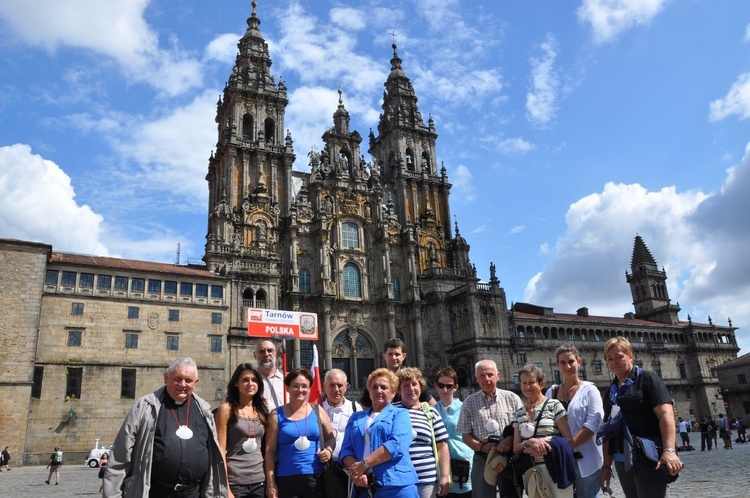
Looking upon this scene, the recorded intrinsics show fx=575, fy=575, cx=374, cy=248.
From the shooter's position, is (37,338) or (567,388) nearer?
(567,388)

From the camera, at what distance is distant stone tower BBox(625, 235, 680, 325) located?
235 ft

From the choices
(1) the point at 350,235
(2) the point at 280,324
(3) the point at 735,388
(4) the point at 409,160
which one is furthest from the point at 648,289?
(2) the point at 280,324

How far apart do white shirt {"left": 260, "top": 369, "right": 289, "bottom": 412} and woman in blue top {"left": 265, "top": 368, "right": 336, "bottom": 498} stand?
4.36ft

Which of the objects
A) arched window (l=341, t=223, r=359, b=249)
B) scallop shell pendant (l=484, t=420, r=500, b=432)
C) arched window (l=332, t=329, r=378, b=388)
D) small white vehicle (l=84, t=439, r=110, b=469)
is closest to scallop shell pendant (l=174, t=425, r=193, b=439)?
scallop shell pendant (l=484, t=420, r=500, b=432)

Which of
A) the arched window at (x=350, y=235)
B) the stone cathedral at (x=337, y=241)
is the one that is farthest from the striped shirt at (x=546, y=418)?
the arched window at (x=350, y=235)

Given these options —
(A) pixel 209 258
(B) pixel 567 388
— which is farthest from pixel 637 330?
(B) pixel 567 388

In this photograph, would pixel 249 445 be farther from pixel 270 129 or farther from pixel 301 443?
pixel 270 129

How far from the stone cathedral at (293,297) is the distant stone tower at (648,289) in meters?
0.23

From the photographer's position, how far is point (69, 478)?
977 inches

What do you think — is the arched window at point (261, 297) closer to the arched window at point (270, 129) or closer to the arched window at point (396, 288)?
the arched window at point (396, 288)

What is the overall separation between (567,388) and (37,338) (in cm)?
3480

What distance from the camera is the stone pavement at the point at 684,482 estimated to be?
43.9 feet

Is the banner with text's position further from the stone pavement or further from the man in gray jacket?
the man in gray jacket

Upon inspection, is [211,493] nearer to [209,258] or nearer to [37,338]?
[37,338]
